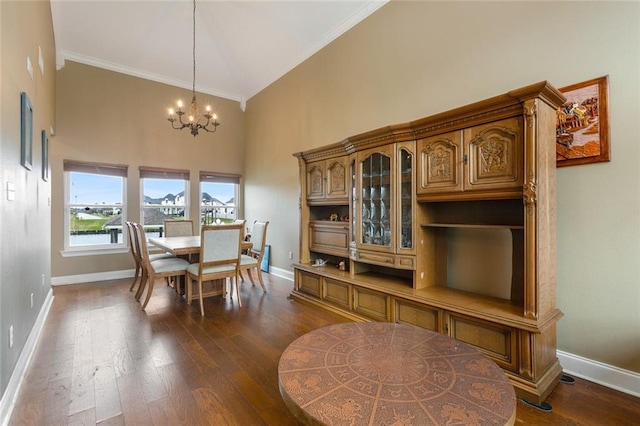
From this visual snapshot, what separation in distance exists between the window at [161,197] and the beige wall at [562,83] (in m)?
3.78

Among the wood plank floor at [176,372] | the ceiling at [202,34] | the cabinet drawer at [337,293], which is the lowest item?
the wood plank floor at [176,372]

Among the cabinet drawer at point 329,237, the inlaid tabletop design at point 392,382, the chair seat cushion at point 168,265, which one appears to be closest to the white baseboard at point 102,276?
the cabinet drawer at point 329,237

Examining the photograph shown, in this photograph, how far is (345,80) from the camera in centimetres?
424

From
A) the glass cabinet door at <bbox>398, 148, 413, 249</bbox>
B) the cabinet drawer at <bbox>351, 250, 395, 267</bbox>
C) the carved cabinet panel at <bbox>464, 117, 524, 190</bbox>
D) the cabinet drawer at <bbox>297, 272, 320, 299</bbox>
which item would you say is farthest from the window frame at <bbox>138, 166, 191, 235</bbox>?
the carved cabinet panel at <bbox>464, 117, 524, 190</bbox>

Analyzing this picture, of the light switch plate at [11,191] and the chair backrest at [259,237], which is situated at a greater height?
the light switch plate at [11,191]

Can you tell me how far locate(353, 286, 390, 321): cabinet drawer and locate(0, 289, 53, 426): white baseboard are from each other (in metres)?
2.72

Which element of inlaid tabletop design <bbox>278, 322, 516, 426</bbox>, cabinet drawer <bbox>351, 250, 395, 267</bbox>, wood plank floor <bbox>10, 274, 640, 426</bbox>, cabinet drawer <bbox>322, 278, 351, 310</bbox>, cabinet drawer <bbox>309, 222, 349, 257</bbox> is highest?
cabinet drawer <bbox>309, 222, 349, 257</bbox>

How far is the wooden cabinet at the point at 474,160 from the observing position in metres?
2.19

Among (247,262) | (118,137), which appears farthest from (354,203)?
(118,137)

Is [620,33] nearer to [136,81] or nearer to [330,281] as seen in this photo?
[330,281]

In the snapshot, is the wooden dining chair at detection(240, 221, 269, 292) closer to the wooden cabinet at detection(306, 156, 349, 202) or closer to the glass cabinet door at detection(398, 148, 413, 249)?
the wooden cabinet at detection(306, 156, 349, 202)

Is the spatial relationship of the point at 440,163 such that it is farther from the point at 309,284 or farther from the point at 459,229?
the point at 309,284

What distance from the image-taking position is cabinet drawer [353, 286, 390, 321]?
2.93 meters

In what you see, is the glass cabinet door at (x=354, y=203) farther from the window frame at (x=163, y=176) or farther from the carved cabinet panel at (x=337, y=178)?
the window frame at (x=163, y=176)
